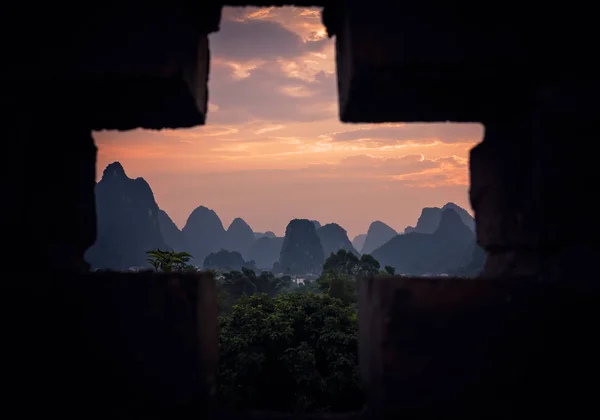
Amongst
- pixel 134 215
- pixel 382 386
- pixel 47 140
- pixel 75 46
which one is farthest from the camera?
pixel 134 215

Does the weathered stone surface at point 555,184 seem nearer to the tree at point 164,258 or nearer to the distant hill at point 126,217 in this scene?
the tree at point 164,258

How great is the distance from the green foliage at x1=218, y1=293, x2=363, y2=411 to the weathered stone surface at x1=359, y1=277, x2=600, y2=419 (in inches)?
509

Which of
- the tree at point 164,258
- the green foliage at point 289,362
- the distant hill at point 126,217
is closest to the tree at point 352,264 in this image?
the green foliage at point 289,362

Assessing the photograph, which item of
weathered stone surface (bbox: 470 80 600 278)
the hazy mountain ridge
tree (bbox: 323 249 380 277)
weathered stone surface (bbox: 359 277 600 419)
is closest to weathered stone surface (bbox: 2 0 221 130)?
weathered stone surface (bbox: 359 277 600 419)

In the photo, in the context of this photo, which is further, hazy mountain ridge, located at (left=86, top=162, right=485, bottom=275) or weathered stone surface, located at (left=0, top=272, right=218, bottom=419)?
hazy mountain ridge, located at (left=86, top=162, right=485, bottom=275)

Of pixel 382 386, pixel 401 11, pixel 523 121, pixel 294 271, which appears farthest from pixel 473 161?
pixel 294 271

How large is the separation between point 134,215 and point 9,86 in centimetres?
14793

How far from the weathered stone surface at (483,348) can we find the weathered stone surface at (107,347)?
0.74m

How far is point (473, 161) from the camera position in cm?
199

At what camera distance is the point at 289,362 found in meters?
14.5

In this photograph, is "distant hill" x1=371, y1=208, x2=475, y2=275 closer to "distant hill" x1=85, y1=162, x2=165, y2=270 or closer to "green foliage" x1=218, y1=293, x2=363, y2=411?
"distant hill" x1=85, y1=162, x2=165, y2=270

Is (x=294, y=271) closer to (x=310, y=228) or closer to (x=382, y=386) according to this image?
(x=310, y=228)

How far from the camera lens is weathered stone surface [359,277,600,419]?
1520mm

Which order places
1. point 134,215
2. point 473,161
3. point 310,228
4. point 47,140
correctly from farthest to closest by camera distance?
point 310,228 → point 134,215 → point 473,161 → point 47,140
